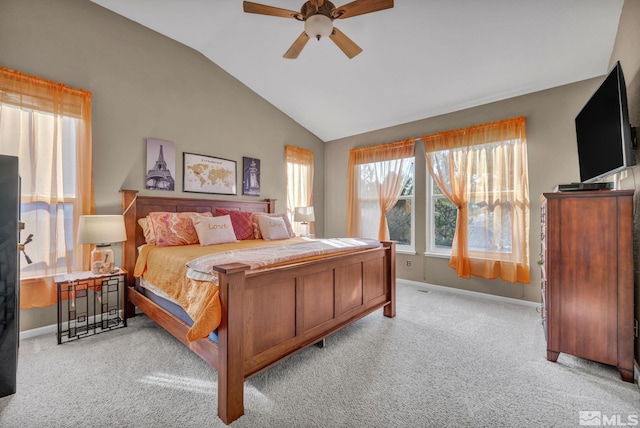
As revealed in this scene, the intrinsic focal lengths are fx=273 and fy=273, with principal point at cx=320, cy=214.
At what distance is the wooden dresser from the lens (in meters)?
1.86

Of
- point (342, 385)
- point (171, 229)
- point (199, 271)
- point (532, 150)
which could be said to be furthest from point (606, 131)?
point (171, 229)

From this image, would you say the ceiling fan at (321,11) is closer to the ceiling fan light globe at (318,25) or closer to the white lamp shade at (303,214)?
the ceiling fan light globe at (318,25)

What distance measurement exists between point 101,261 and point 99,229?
0.35 meters

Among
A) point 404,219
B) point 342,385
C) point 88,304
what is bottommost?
point 342,385

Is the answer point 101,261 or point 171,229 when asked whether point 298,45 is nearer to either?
point 171,229

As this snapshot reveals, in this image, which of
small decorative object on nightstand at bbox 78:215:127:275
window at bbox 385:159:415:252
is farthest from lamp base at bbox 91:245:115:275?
window at bbox 385:159:415:252

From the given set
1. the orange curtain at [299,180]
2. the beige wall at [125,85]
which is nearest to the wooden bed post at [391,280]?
the orange curtain at [299,180]

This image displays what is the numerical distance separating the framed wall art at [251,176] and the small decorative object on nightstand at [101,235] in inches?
71.6

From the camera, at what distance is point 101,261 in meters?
2.67

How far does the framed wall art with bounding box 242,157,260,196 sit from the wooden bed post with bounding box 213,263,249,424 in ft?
9.30

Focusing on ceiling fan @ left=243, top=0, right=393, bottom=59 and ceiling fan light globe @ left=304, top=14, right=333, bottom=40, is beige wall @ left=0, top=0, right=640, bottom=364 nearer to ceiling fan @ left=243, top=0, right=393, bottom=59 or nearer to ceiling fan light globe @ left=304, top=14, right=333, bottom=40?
ceiling fan @ left=243, top=0, right=393, bottom=59

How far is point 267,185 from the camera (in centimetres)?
458

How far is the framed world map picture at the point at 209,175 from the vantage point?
3619 mm

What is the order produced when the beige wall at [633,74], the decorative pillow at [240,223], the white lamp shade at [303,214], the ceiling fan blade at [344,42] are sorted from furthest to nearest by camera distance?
the white lamp shade at [303,214], the decorative pillow at [240,223], the ceiling fan blade at [344,42], the beige wall at [633,74]
